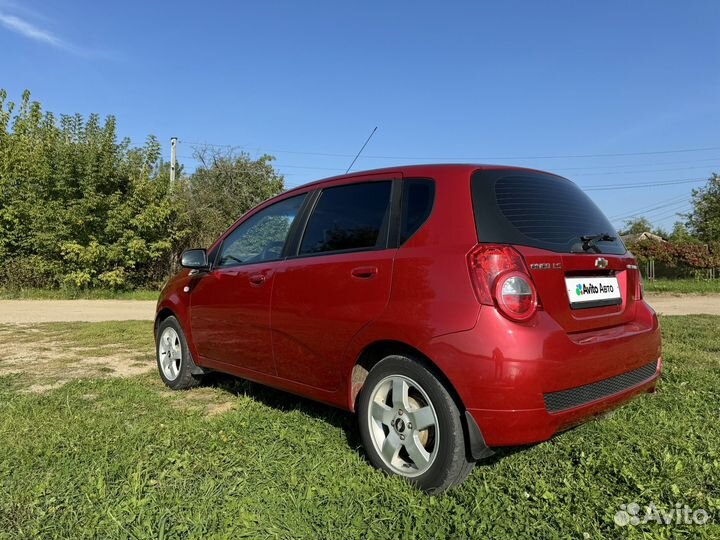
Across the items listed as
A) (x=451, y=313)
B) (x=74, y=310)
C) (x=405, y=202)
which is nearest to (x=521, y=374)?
(x=451, y=313)

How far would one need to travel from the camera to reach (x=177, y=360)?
4969 mm

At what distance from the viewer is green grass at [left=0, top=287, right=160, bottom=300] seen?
619 inches

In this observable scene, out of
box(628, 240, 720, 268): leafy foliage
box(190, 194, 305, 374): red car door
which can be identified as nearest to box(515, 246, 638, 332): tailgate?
box(190, 194, 305, 374): red car door

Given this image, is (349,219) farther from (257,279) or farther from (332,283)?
(257,279)

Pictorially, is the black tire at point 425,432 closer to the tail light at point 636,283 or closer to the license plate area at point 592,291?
the license plate area at point 592,291

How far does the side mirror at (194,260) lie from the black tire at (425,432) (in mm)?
2098

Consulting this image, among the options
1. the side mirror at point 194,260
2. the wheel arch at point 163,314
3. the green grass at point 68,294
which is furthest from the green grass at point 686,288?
the side mirror at point 194,260

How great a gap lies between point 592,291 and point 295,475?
186 centimetres

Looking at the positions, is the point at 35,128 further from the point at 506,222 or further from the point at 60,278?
the point at 506,222

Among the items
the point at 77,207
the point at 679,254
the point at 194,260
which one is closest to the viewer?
the point at 194,260

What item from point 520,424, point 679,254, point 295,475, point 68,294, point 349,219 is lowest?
point 295,475

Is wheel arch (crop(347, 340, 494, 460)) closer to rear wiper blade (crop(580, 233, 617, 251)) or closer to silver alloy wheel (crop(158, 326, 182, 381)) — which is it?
rear wiper blade (crop(580, 233, 617, 251))

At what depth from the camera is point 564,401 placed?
2.51 m

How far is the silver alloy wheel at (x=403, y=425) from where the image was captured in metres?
2.69
